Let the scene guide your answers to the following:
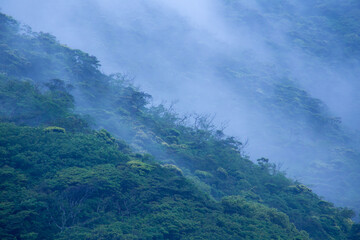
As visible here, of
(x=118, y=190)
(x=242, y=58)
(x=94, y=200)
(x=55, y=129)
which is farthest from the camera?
(x=242, y=58)

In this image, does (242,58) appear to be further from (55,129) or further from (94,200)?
(94,200)

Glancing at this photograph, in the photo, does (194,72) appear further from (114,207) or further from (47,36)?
(114,207)

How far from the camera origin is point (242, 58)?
107 m

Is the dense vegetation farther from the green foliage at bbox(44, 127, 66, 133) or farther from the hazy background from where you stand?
the hazy background

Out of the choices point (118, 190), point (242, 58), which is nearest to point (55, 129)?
point (118, 190)

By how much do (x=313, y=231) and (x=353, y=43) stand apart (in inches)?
4644

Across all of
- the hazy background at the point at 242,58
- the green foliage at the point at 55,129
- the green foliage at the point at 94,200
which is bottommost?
the green foliage at the point at 94,200

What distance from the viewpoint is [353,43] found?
116000 millimetres

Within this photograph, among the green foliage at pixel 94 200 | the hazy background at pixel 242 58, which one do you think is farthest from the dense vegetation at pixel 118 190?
the hazy background at pixel 242 58

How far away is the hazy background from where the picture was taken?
237 feet

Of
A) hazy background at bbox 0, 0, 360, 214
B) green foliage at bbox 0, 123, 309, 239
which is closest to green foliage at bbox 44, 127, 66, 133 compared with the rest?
green foliage at bbox 0, 123, 309, 239

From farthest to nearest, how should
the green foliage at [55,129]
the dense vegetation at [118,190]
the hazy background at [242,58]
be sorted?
the hazy background at [242,58] < the green foliage at [55,129] < the dense vegetation at [118,190]

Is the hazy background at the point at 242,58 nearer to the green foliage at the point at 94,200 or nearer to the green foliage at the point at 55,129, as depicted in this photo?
the green foliage at the point at 94,200

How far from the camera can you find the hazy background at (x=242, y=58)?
72.4 metres
